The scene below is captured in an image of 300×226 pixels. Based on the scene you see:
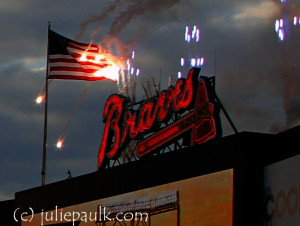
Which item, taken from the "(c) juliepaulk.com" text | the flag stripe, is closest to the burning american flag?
the flag stripe

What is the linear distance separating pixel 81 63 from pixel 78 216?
8.81m

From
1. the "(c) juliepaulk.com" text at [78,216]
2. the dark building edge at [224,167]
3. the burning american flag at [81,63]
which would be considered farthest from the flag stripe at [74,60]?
the dark building edge at [224,167]

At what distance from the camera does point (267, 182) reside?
79.8ft

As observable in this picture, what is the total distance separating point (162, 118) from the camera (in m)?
32.6

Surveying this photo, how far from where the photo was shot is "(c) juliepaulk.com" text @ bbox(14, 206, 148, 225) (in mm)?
30352

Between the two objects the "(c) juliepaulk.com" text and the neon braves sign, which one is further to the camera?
the "(c) juliepaulk.com" text

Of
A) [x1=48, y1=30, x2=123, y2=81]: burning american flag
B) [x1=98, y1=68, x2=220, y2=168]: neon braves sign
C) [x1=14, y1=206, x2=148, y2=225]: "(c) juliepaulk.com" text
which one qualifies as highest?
[x1=48, y1=30, x2=123, y2=81]: burning american flag

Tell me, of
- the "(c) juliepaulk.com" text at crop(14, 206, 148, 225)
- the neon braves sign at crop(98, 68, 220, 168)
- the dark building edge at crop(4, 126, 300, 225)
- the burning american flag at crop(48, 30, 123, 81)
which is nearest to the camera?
the dark building edge at crop(4, 126, 300, 225)

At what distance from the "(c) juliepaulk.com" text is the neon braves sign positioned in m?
2.56

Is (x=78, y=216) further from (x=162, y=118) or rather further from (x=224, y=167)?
(x=224, y=167)

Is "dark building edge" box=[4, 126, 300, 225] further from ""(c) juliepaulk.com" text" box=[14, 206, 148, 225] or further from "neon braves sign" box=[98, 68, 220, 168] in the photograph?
"neon braves sign" box=[98, 68, 220, 168]

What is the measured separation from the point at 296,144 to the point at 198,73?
832 cm

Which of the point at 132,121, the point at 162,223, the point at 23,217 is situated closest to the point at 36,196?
the point at 23,217

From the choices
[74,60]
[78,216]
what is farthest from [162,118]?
[74,60]
